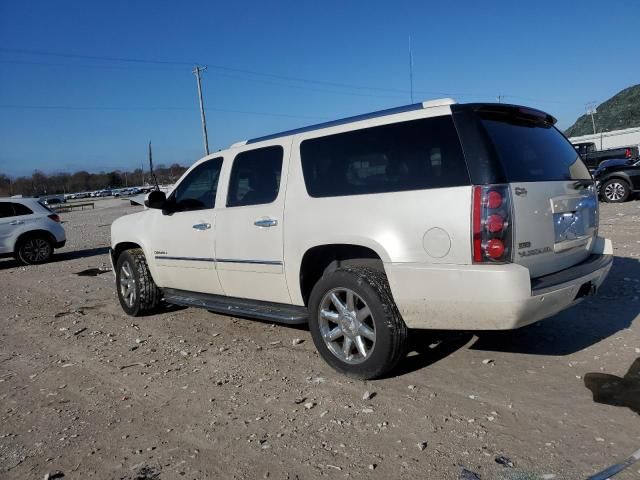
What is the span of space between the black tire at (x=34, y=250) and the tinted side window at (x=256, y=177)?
32.9ft

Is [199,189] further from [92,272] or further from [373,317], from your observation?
[92,272]

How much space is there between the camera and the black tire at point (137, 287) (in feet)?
20.2

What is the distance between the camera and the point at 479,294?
3.25 metres

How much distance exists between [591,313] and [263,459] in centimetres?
379

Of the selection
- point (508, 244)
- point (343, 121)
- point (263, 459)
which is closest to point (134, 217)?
point (343, 121)

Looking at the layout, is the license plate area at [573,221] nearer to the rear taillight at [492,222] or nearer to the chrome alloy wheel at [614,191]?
the rear taillight at [492,222]

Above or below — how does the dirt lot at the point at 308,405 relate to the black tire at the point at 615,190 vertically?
below

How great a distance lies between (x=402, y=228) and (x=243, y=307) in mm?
1945

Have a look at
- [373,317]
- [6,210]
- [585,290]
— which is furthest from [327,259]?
[6,210]

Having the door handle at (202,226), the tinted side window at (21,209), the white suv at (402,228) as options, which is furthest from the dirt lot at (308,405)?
the tinted side window at (21,209)

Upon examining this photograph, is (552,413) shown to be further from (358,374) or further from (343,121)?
(343,121)

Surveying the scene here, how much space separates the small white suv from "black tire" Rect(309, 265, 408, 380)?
36.9 ft

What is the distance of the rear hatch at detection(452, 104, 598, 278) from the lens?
329 centimetres

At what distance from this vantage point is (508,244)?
10.6ft
